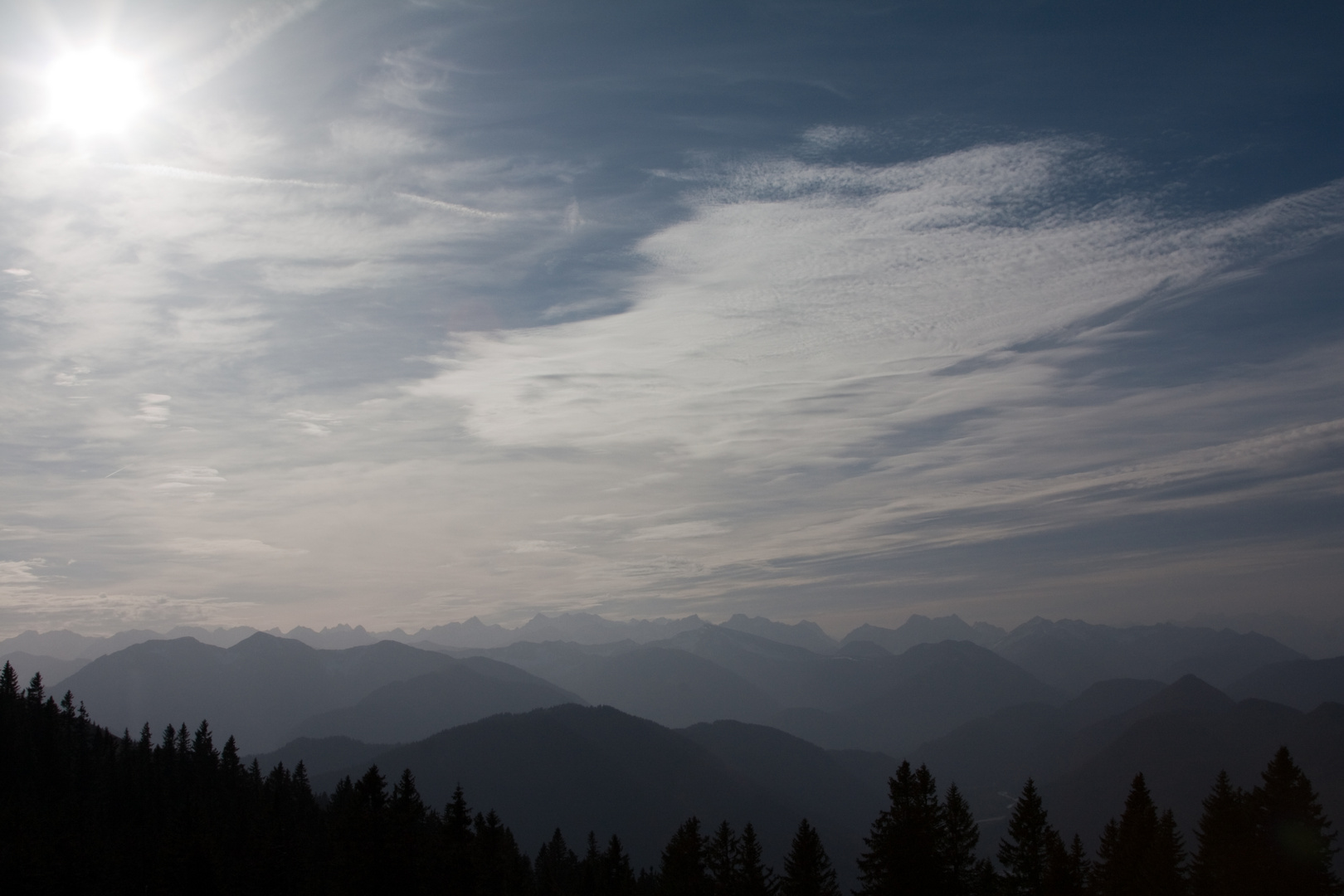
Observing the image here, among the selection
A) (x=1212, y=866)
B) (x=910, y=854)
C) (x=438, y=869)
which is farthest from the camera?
(x=438, y=869)

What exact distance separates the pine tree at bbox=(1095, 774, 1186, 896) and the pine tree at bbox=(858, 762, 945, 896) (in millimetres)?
12927

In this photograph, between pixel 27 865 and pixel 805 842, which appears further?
pixel 27 865

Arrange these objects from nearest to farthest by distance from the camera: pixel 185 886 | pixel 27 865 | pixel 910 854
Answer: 1. pixel 910 854
2. pixel 185 886
3. pixel 27 865

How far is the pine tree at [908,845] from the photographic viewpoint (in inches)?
1593

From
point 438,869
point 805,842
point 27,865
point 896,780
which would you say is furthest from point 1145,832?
point 27,865

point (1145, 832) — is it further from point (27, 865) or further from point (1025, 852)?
point (27, 865)

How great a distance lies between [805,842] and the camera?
45469 millimetres

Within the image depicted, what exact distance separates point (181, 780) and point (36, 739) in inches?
735

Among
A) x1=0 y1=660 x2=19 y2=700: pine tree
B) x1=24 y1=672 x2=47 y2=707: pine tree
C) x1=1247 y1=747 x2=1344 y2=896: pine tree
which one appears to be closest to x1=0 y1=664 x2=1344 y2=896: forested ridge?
x1=1247 y1=747 x2=1344 y2=896: pine tree

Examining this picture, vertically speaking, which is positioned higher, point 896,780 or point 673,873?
point 896,780

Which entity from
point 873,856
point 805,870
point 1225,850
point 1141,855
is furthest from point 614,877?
point 1225,850

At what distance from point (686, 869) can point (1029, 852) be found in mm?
19379

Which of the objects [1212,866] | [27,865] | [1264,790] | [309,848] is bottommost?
[309,848]

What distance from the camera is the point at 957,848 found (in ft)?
138
